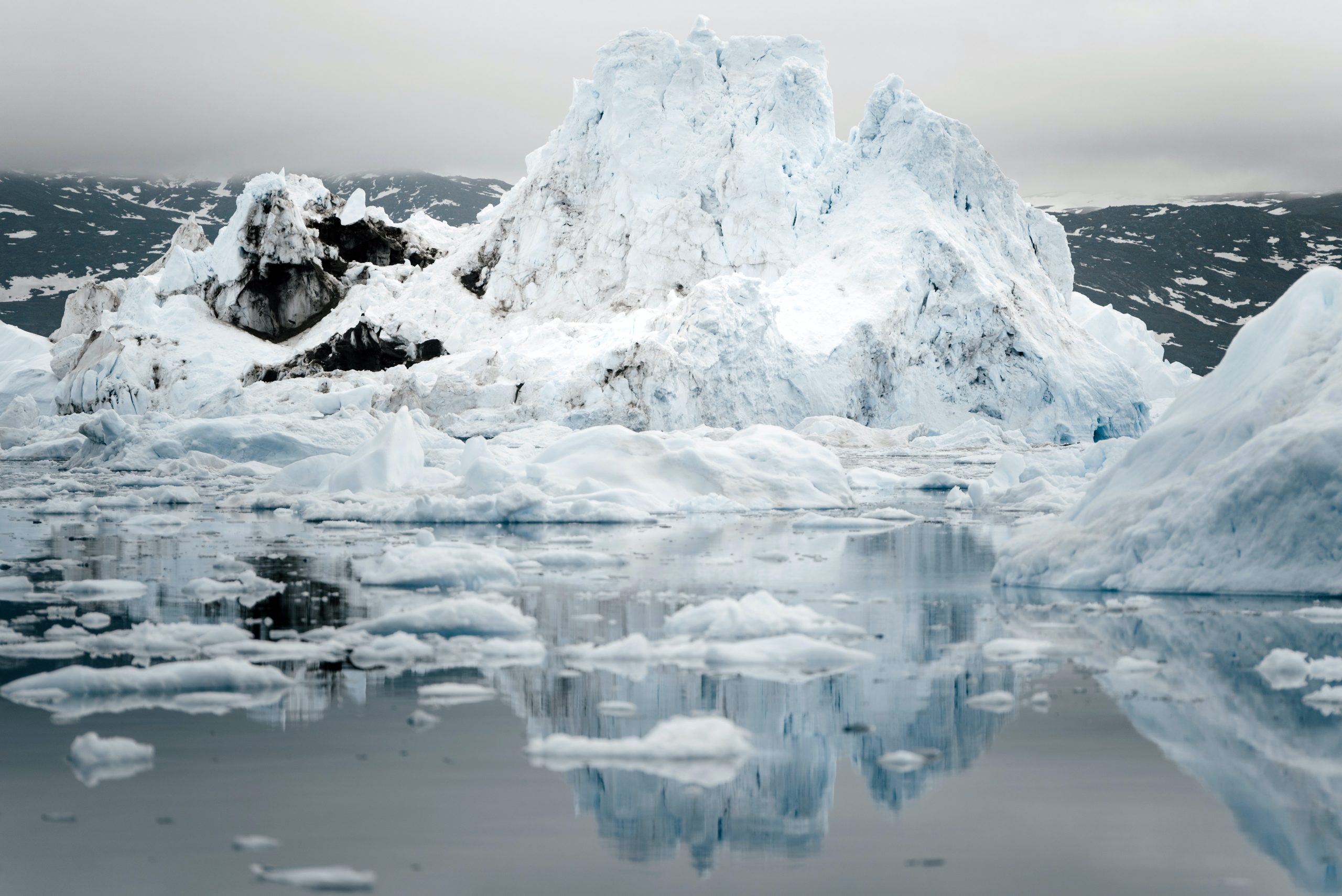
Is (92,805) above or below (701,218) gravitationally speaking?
below

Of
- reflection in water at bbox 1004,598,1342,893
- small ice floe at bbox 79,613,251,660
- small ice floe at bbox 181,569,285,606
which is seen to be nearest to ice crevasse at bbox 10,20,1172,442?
small ice floe at bbox 181,569,285,606

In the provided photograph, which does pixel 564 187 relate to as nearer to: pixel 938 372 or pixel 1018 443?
pixel 938 372

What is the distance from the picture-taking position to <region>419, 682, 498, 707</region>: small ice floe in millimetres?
4238

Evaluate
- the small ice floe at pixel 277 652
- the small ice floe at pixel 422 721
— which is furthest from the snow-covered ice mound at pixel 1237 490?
the small ice floe at pixel 422 721

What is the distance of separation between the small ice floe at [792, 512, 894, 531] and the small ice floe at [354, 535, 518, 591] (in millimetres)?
5126

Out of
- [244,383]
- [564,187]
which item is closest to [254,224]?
[244,383]

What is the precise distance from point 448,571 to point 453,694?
2788 mm

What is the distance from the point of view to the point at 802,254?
34.2 m

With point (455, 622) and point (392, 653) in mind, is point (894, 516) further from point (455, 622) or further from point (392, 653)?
point (392, 653)

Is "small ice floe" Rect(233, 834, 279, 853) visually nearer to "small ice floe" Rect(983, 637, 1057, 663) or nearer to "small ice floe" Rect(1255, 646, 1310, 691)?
"small ice floe" Rect(983, 637, 1057, 663)

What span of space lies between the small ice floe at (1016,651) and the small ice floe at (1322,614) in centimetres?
151

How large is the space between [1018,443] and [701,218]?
1037 centimetres

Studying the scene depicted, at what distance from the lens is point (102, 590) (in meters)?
6.71

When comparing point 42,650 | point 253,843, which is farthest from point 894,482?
point 253,843
